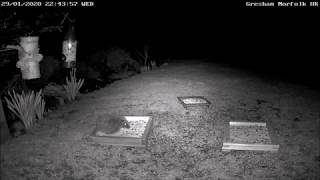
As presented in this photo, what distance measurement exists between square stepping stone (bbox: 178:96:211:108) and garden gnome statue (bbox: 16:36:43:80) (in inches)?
89.7

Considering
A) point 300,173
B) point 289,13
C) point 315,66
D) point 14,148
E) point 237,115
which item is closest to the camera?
point 300,173

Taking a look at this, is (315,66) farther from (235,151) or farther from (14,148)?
(14,148)

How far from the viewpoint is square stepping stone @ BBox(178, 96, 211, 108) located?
4794mm

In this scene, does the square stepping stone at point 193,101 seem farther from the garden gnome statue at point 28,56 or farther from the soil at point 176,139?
the garden gnome statue at point 28,56

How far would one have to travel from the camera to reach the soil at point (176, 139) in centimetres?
285

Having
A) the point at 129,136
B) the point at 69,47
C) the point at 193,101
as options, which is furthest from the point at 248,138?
the point at 69,47

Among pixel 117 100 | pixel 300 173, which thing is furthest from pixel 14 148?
pixel 300 173

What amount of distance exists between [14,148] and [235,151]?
2.41m

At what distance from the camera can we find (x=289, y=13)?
14.5m

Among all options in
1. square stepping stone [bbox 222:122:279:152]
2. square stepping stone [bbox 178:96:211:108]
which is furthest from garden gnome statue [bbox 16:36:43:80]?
square stepping stone [bbox 222:122:279:152]

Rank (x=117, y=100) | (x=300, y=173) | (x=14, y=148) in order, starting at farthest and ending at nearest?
(x=117, y=100) → (x=14, y=148) → (x=300, y=173)

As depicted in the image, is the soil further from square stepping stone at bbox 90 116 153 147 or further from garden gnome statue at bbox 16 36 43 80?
garden gnome statue at bbox 16 36 43 80

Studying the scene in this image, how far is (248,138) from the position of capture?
3441 millimetres

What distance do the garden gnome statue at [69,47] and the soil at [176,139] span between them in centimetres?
73
